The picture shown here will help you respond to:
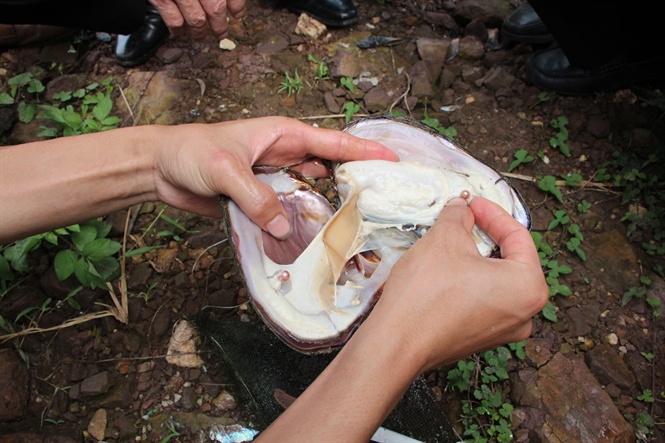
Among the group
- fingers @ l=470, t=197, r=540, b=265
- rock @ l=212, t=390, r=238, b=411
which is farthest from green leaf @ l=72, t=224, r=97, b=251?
fingers @ l=470, t=197, r=540, b=265

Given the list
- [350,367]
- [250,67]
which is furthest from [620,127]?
[350,367]

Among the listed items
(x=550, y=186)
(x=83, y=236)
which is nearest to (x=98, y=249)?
(x=83, y=236)

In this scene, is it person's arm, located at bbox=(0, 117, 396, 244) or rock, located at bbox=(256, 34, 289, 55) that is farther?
rock, located at bbox=(256, 34, 289, 55)

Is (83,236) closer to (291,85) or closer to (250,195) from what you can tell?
(250,195)

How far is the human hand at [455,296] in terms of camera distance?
1.10 m

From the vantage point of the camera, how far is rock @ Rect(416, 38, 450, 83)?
101 inches

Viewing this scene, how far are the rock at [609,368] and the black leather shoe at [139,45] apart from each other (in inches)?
95.4

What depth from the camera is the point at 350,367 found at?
1033 millimetres

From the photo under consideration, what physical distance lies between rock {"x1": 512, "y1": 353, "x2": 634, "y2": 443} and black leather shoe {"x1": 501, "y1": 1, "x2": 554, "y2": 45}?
1.57 m

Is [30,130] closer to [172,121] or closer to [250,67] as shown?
[172,121]

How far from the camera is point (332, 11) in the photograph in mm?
2703

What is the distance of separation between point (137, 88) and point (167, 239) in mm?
880

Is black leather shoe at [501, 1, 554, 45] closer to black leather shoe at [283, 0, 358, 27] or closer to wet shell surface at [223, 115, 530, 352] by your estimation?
black leather shoe at [283, 0, 358, 27]

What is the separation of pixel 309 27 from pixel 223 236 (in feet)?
4.14
